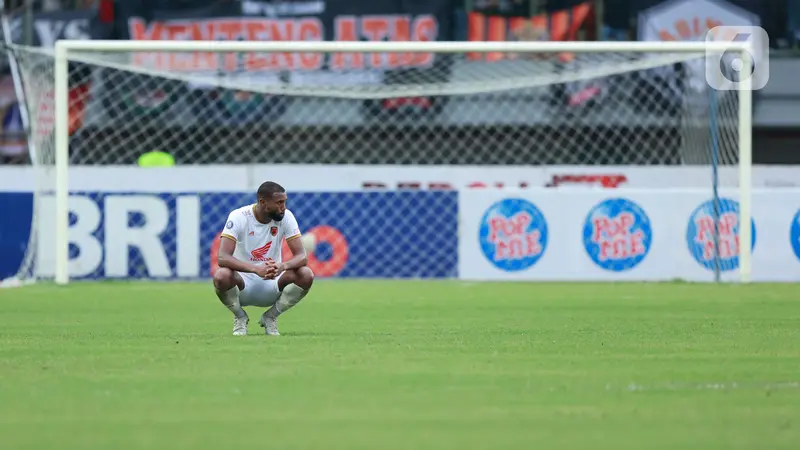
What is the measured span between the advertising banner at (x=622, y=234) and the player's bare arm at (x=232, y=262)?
11059mm

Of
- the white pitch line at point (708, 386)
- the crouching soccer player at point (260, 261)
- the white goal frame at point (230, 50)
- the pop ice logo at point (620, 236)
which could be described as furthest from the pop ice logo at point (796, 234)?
the white pitch line at point (708, 386)

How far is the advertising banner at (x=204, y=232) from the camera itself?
2273 centimetres

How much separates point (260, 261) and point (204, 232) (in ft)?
34.7

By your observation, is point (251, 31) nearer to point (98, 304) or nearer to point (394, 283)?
point (394, 283)

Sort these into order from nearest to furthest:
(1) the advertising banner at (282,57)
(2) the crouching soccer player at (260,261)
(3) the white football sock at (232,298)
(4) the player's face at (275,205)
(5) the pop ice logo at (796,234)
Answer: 1. (4) the player's face at (275,205)
2. (2) the crouching soccer player at (260,261)
3. (3) the white football sock at (232,298)
4. (5) the pop ice logo at (796,234)
5. (1) the advertising banner at (282,57)

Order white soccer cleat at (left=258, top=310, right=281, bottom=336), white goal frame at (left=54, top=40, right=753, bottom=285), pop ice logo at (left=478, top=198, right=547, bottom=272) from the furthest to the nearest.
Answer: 1. pop ice logo at (left=478, top=198, right=547, bottom=272)
2. white goal frame at (left=54, top=40, right=753, bottom=285)
3. white soccer cleat at (left=258, top=310, right=281, bottom=336)

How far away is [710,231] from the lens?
22.8 m

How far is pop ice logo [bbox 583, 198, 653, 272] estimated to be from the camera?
22.9m

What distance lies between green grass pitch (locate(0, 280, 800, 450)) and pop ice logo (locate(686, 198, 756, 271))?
5997 mm

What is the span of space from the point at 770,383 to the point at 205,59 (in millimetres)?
19688

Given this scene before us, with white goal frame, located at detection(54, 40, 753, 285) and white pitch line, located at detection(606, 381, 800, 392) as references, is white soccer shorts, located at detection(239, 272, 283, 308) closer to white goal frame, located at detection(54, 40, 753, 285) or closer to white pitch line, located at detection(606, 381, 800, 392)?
white pitch line, located at detection(606, 381, 800, 392)

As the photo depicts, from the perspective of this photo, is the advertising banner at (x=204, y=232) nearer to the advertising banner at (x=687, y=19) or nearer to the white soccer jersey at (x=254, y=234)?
the advertising banner at (x=687, y=19)

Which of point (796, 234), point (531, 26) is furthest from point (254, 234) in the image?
point (531, 26)

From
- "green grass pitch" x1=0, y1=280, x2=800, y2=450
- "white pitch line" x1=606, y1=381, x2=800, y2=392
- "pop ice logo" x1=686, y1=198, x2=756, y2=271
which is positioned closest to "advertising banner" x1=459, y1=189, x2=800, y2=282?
"pop ice logo" x1=686, y1=198, x2=756, y2=271
